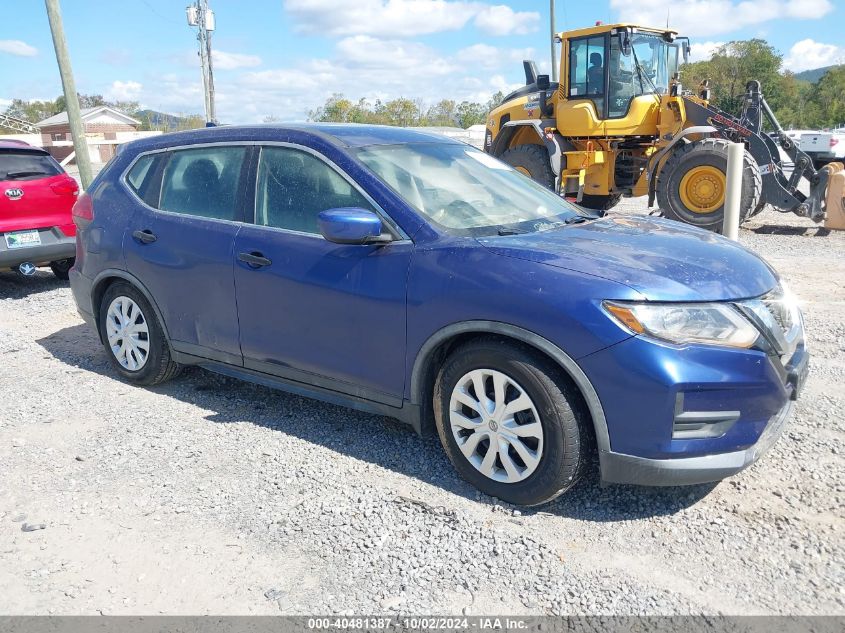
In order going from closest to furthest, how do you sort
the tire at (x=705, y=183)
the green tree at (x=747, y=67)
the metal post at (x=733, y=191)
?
the metal post at (x=733, y=191), the tire at (x=705, y=183), the green tree at (x=747, y=67)

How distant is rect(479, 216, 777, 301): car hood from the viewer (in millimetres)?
3084

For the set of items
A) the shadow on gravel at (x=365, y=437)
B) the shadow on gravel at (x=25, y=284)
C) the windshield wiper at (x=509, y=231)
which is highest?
the windshield wiper at (x=509, y=231)

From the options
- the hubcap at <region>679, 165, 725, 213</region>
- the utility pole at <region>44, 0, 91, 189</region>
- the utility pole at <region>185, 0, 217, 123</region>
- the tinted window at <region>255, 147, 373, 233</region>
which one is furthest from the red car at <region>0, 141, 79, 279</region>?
the utility pole at <region>185, 0, 217, 123</region>

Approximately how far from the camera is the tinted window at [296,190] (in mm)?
3977

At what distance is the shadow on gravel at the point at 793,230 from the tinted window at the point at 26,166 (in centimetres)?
1008

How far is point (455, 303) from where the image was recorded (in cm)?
338

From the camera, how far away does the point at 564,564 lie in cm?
297

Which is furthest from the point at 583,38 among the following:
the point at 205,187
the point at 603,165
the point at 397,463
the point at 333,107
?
the point at 333,107

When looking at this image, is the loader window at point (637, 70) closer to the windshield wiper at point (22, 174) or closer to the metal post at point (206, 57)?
the windshield wiper at point (22, 174)

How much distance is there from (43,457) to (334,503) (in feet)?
5.94

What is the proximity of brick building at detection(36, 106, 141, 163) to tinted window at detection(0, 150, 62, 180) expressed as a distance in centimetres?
3327

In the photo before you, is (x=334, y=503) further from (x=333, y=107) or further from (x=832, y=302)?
(x=333, y=107)

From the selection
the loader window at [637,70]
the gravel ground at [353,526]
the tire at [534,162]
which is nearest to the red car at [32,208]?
the gravel ground at [353,526]

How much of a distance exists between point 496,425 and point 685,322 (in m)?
0.94
